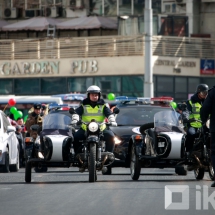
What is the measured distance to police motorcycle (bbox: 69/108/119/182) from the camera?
1939 centimetres

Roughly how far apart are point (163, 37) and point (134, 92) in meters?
3.72

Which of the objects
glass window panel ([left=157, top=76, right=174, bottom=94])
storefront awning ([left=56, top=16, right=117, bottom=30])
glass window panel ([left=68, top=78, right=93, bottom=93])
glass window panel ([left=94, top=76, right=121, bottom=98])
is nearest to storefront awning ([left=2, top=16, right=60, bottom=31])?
storefront awning ([left=56, top=16, right=117, bottom=30])

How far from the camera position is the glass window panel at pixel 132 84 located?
6088 cm

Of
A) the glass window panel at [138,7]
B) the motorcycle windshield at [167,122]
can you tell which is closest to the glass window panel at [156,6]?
the glass window panel at [138,7]

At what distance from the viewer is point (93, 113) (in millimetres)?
20328

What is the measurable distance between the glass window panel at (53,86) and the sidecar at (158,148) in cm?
4223

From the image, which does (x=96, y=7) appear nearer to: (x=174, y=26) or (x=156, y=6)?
(x=156, y=6)

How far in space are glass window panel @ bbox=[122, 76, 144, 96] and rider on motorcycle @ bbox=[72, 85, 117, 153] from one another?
40.4 meters

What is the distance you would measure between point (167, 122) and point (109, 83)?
40578 millimetres

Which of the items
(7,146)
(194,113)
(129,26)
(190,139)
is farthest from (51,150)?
(129,26)

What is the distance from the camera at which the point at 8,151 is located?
82.9 ft

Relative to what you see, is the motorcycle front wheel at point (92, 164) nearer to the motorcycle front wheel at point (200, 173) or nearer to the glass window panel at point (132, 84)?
the motorcycle front wheel at point (200, 173)

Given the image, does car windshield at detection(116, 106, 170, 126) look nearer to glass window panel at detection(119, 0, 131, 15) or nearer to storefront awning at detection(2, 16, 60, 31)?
storefront awning at detection(2, 16, 60, 31)

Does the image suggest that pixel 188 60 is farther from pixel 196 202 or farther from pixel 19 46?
pixel 196 202
